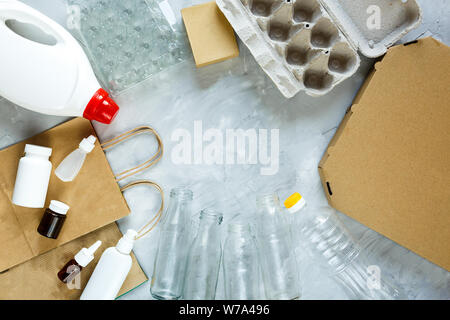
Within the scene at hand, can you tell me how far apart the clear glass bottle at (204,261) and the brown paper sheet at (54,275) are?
4.8 inches

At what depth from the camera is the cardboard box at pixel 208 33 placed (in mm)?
805

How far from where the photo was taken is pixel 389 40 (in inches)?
31.5

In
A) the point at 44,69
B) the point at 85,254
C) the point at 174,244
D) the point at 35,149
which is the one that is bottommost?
the point at 174,244

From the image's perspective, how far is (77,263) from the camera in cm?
81

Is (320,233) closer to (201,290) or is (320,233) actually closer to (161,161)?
(201,290)

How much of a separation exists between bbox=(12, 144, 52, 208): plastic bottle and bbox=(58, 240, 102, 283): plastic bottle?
5.7 inches

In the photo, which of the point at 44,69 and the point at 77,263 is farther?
the point at 77,263

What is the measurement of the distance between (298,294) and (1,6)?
2.97ft

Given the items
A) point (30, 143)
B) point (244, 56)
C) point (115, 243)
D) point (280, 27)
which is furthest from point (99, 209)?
point (280, 27)

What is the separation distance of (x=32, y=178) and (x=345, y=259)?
79cm

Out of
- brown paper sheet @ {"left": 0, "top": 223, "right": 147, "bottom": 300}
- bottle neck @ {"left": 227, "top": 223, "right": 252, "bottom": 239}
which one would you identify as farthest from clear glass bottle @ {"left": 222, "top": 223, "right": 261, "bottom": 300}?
brown paper sheet @ {"left": 0, "top": 223, "right": 147, "bottom": 300}

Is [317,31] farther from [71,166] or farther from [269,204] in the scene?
[71,166]

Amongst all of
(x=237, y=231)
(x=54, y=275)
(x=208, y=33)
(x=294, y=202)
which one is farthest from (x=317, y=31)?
(x=54, y=275)

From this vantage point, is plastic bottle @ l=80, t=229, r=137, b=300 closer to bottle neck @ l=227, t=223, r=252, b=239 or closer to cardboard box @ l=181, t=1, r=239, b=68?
bottle neck @ l=227, t=223, r=252, b=239
